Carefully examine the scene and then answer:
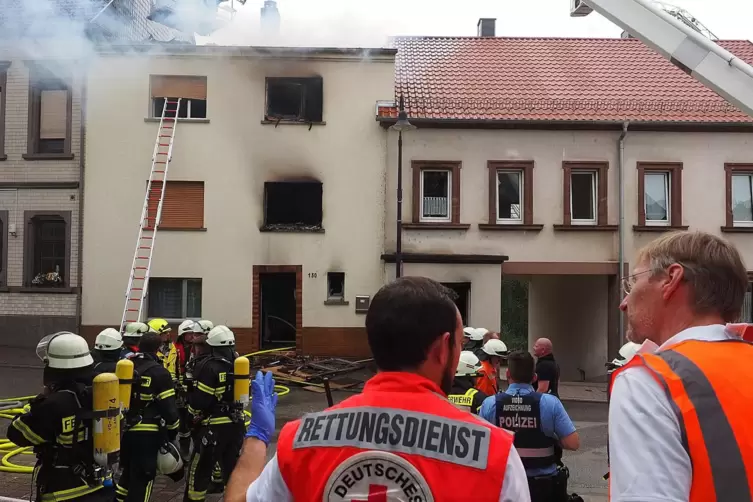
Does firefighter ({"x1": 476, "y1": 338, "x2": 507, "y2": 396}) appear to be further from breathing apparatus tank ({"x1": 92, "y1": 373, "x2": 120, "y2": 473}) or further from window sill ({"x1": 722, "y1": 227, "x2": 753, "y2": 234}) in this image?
window sill ({"x1": 722, "y1": 227, "x2": 753, "y2": 234})

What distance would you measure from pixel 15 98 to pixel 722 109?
62.7 feet

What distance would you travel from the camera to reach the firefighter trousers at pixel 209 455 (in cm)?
568

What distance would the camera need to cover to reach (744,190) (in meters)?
16.6

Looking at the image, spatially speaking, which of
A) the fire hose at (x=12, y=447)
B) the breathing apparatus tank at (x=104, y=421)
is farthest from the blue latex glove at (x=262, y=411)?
the breathing apparatus tank at (x=104, y=421)

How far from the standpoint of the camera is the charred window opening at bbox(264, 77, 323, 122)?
17031 mm

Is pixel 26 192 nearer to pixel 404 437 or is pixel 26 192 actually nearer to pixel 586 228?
pixel 586 228

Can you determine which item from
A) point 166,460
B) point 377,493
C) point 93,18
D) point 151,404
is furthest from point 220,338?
point 93,18

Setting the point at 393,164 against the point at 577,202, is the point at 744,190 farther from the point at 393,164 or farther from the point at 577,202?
the point at 393,164

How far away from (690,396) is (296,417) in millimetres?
9357

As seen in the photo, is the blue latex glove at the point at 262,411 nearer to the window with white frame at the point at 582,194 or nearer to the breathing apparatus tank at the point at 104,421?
the breathing apparatus tank at the point at 104,421

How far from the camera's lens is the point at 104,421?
4.17 metres

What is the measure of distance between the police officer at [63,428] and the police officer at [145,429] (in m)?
1.25

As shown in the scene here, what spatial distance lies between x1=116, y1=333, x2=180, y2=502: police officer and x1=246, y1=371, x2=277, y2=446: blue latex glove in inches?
137

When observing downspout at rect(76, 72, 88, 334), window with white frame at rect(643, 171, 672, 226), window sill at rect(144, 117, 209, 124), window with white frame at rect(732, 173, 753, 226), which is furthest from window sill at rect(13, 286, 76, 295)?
window with white frame at rect(732, 173, 753, 226)
